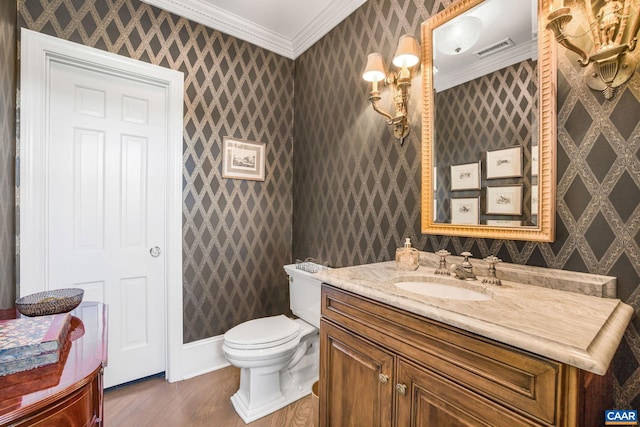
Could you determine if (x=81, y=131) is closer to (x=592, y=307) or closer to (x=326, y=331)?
(x=326, y=331)

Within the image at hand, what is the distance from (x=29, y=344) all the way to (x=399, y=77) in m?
1.86

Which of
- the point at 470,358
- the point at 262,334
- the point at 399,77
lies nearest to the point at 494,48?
the point at 399,77

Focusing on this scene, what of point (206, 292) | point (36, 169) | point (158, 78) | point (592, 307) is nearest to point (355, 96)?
point (158, 78)

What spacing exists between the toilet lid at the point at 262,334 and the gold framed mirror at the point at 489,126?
3.57 feet

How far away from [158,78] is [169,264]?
4.43ft

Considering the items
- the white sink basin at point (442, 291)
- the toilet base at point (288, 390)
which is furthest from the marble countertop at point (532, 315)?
the toilet base at point (288, 390)

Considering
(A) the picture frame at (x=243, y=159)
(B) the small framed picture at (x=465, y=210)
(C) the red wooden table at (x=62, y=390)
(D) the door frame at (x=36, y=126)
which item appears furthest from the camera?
(A) the picture frame at (x=243, y=159)

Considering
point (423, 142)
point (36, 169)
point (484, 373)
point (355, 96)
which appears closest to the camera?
point (484, 373)

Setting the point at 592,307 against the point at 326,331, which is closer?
the point at 592,307

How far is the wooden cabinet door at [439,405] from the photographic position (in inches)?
30.4

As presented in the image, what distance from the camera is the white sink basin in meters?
1.22

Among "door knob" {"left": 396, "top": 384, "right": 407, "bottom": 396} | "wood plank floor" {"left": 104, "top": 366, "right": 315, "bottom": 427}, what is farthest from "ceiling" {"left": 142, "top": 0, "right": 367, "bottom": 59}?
"wood plank floor" {"left": 104, "top": 366, "right": 315, "bottom": 427}

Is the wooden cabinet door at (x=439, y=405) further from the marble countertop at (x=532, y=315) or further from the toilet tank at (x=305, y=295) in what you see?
the toilet tank at (x=305, y=295)

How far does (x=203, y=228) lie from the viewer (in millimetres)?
2342
